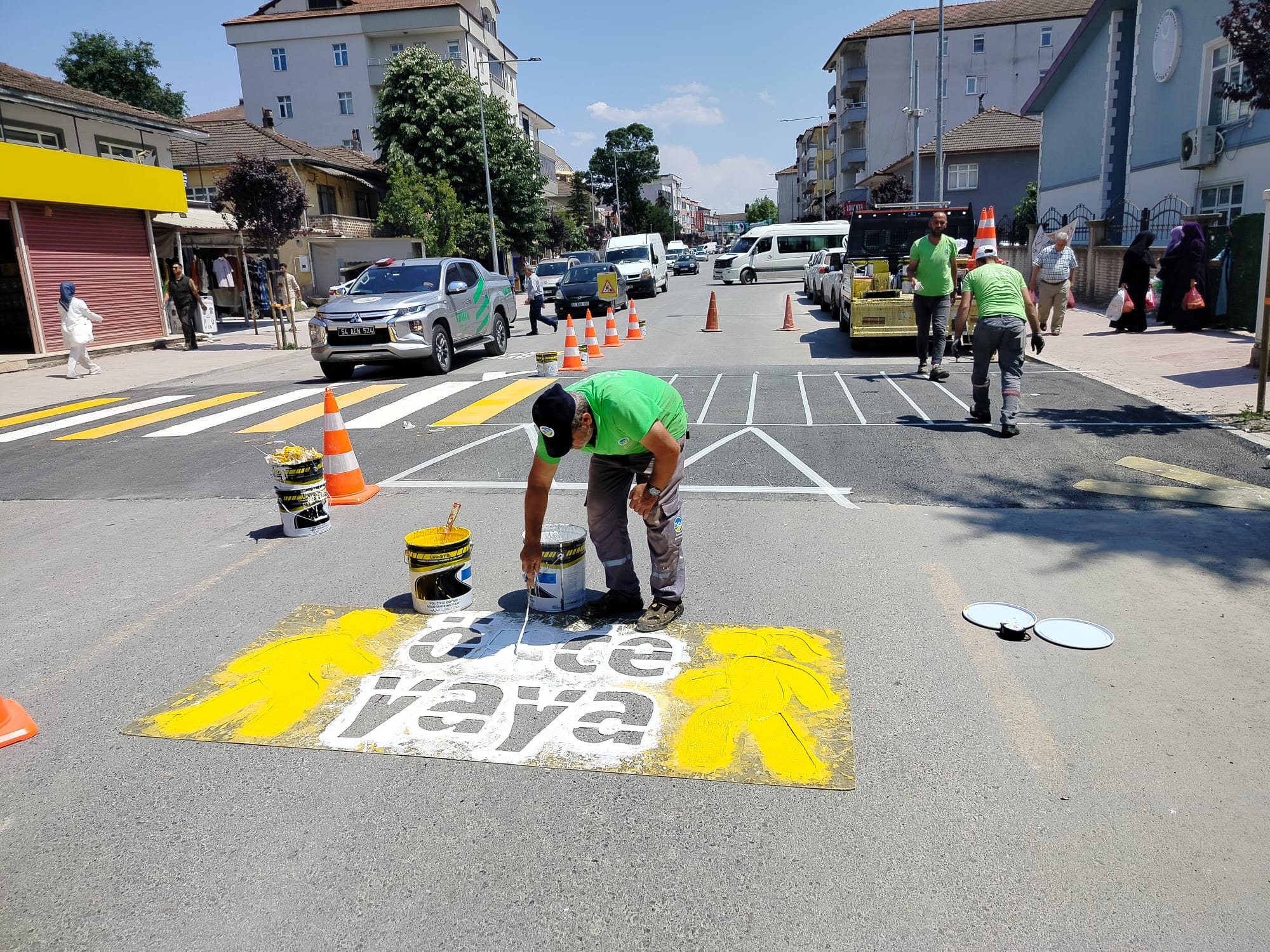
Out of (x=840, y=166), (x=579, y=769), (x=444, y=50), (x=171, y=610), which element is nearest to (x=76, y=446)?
(x=171, y=610)

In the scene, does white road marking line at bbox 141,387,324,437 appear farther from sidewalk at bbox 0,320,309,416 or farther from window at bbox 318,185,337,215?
window at bbox 318,185,337,215

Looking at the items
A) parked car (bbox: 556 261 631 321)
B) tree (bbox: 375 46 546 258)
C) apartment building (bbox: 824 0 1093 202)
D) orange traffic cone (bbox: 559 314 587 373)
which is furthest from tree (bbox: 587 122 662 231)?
orange traffic cone (bbox: 559 314 587 373)

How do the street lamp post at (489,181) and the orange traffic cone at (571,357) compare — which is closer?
the orange traffic cone at (571,357)

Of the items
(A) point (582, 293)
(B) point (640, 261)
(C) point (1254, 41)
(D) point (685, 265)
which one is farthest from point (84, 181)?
(D) point (685, 265)

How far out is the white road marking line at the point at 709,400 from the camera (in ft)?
34.3

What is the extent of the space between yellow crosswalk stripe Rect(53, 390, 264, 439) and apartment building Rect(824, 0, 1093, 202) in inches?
2291

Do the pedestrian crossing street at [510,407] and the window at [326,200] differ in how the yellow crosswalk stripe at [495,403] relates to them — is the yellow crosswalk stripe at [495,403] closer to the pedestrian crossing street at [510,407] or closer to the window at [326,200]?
the pedestrian crossing street at [510,407]

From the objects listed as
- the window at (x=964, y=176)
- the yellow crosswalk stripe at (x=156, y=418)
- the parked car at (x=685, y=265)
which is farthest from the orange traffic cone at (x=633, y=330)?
the parked car at (x=685, y=265)

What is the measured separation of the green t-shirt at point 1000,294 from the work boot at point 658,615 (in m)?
5.46

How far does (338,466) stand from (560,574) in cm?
348

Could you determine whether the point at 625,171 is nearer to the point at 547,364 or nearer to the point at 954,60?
the point at 954,60

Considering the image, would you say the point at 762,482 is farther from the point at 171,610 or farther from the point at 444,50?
the point at 444,50

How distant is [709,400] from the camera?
11.6m

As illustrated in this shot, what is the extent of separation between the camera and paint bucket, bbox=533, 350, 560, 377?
13.9 m
